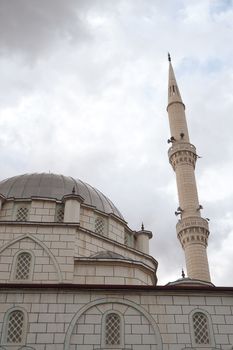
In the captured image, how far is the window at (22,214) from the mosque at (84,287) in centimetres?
4

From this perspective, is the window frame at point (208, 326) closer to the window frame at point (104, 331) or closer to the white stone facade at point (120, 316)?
the white stone facade at point (120, 316)

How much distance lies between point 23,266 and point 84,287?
10.1 ft

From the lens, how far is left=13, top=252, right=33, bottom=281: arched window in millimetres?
12570

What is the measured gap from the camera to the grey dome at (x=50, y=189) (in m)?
16.7

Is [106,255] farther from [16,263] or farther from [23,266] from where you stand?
[16,263]

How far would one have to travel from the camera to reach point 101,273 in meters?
13.4

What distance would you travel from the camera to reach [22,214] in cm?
1562

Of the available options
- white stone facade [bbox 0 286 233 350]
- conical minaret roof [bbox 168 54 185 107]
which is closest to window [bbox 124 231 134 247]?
white stone facade [bbox 0 286 233 350]

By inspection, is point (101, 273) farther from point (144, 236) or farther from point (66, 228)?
point (144, 236)

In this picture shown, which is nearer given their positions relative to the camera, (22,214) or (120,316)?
(120,316)

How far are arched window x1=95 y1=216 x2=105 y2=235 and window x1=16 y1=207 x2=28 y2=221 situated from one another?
272 cm

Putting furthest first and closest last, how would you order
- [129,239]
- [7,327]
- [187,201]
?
[187,201]
[129,239]
[7,327]

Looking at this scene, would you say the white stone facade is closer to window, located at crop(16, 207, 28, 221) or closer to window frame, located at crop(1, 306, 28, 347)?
window frame, located at crop(1, 306, 28, 347)

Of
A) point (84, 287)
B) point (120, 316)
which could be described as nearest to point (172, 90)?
point (84, 287)
